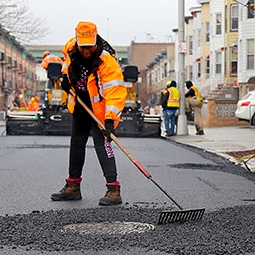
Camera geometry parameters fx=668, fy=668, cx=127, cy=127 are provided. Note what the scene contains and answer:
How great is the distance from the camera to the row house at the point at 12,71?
63.9m

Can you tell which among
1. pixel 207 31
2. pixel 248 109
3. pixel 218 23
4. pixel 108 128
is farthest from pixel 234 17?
pixel 108 128

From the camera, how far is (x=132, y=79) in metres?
21.6

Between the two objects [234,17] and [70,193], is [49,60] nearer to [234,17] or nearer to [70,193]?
[70,193]

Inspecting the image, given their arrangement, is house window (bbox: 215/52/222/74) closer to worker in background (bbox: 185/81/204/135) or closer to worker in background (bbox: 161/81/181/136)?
worker in background (bbox: 185/81/204/135)

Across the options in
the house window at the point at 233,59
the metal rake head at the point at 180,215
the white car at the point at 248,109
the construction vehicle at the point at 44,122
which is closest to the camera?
the metal rake head at the point at 180,215

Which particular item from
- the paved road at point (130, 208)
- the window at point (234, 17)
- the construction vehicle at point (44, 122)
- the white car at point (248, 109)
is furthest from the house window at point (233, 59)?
the paved road at point (130, 208)

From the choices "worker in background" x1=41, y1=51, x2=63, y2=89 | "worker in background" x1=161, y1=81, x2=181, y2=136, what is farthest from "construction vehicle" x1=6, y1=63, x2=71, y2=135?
"worker in background" x1=161, y1=81, x2=181, y2=136

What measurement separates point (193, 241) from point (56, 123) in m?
15.9

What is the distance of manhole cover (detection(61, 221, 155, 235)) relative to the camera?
5.30m

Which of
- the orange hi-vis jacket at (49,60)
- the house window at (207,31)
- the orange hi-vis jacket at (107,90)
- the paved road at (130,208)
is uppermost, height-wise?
the house window at (207,31)

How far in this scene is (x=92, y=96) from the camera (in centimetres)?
689

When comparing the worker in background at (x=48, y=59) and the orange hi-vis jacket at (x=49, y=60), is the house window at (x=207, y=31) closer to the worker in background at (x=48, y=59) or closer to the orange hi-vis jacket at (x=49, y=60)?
the worker in background at (x=48, y=59)

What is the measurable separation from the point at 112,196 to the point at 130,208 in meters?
0.36

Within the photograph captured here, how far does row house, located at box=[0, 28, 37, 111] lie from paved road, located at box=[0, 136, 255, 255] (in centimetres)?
4408
